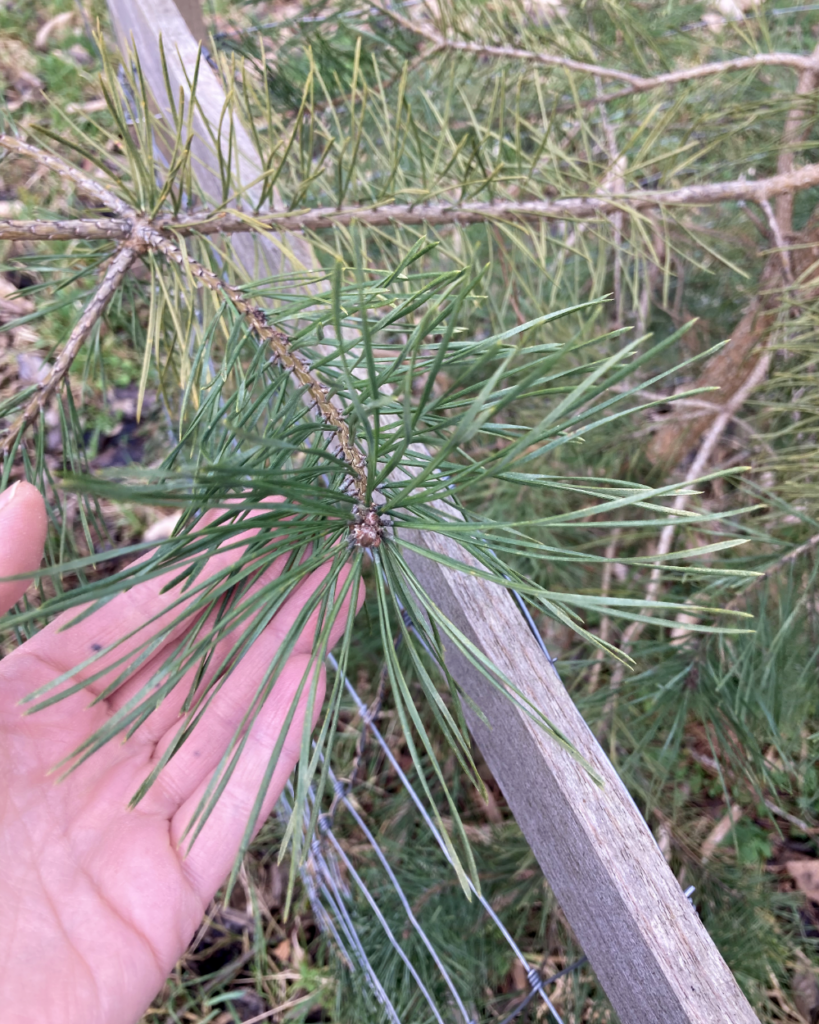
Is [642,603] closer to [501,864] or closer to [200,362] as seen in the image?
[200,362]

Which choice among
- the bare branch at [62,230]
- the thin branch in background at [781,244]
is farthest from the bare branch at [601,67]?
the bare branch at [62,230]

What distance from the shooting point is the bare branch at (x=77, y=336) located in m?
0.41

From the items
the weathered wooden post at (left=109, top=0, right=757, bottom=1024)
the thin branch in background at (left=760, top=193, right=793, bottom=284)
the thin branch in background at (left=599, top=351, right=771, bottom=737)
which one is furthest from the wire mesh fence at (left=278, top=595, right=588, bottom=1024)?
the thin branch in background at (left=760, top=193, right=793, bottom=284)

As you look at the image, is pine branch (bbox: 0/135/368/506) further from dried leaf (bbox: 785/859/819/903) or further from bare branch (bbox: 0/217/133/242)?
dried leaf (bbox: 785/859/819/903)

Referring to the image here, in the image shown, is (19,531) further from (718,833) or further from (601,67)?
(718,833)

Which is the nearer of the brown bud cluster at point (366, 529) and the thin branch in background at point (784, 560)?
the brown bud cluster at point (366, 529)

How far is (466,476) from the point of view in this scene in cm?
29

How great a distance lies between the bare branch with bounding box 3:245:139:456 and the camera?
0.41 metres

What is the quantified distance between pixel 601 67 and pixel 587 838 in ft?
2.29

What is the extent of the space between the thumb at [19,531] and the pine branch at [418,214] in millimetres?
152

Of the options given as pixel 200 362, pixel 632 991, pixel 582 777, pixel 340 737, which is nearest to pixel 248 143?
pixel 200 362

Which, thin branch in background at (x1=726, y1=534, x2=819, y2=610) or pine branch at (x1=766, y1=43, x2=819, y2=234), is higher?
pine branch at (x1=766, y1=43, x2=819, y2=234)

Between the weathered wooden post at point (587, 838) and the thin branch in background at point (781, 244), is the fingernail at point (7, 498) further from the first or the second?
the thin branch in background at point (781, 244)

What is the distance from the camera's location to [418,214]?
0.52 meters
